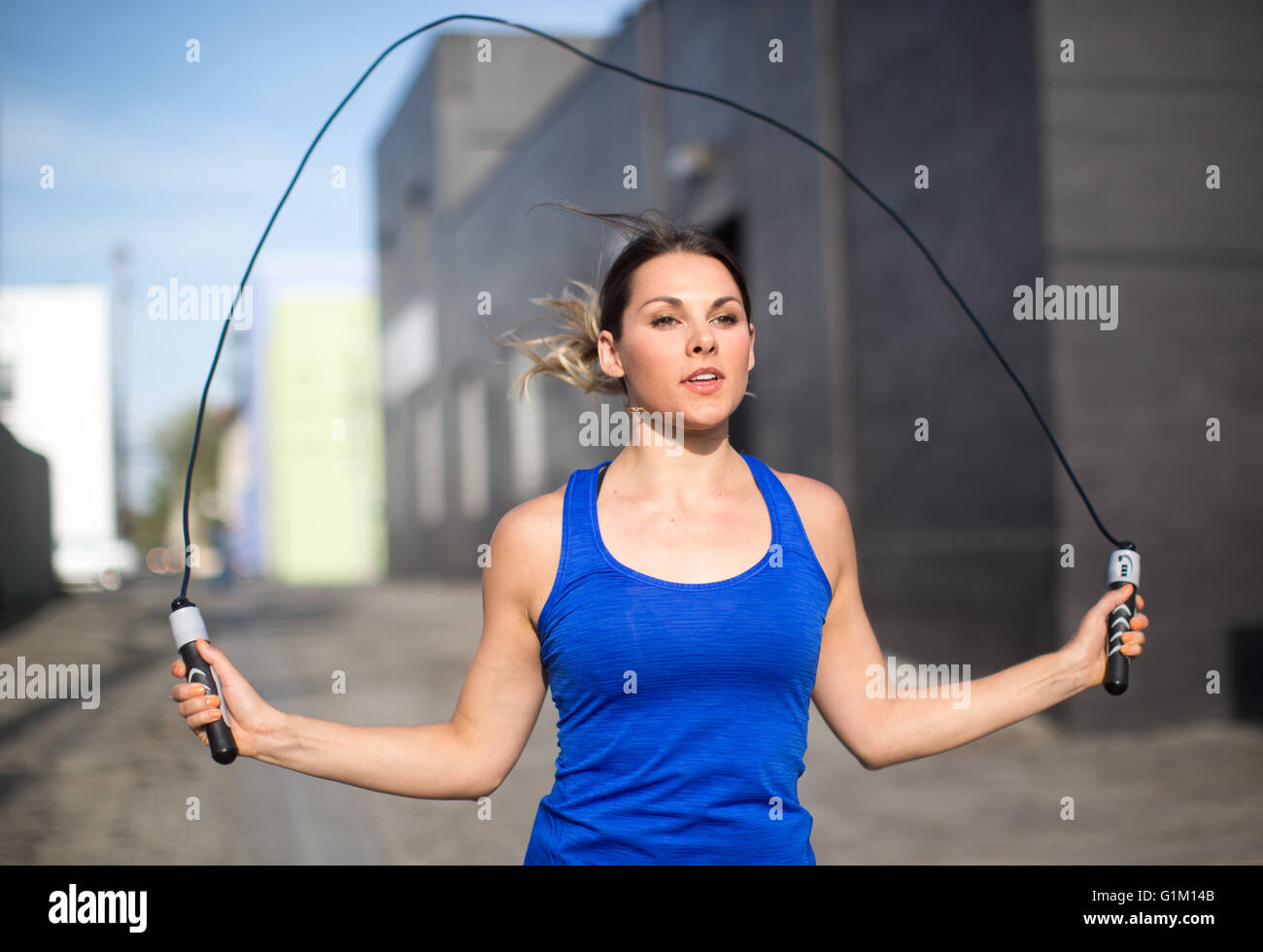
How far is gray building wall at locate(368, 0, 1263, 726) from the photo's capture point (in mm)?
8906

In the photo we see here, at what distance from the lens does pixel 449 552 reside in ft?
105

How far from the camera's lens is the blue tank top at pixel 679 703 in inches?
78.3

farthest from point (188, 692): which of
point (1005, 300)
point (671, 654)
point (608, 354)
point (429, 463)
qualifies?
point (429, 463)

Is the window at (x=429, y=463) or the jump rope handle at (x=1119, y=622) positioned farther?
the window at (x=429, y=463)

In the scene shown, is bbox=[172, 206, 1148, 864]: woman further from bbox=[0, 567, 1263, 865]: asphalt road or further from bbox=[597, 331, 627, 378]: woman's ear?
bbox=[0, 567, 1263, 865]: asphalt road

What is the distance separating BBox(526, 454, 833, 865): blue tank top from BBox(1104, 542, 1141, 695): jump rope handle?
611 mm

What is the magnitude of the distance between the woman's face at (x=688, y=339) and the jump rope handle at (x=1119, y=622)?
79cm

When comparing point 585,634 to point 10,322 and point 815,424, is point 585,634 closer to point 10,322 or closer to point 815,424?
point 10,322

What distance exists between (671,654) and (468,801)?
231 inches

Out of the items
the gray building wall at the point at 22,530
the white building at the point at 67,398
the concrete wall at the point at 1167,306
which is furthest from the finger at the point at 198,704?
the concrete wall at the point at 1167,306

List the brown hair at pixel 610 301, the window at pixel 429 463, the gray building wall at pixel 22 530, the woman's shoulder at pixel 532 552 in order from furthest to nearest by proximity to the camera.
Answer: the window at pixel 429 463
the gray building wall at pixel 22 530
the brown hair at pixel 610 301
the woman's shoulder at pixel 532 552

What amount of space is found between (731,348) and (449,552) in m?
30.4

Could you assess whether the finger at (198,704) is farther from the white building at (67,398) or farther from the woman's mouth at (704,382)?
the white building at (67,398)
